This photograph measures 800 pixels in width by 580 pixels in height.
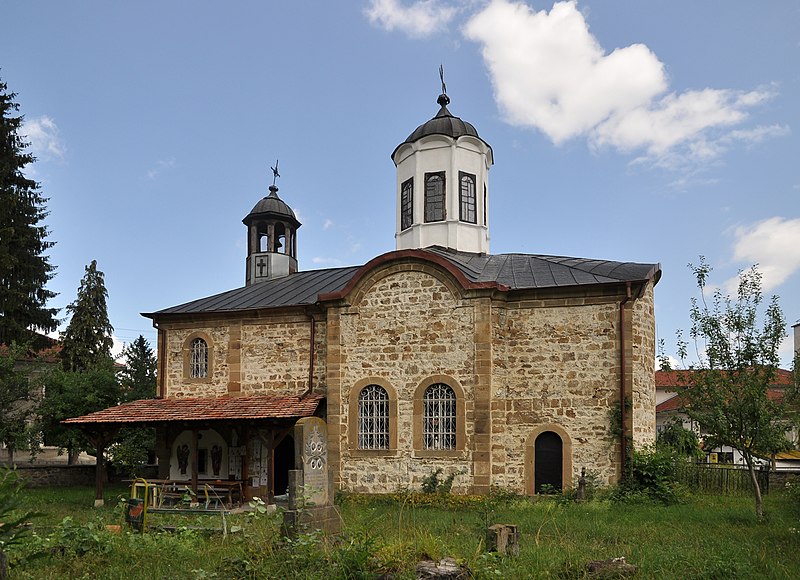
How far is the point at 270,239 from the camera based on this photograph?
23000mm

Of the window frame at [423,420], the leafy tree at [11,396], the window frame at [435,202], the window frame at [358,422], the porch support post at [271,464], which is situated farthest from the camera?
the leafy tree at [11,396]

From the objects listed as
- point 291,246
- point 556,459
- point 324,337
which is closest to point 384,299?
point 324,337

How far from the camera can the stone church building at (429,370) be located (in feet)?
50.0

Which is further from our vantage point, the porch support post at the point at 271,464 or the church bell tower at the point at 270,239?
the church bell tower at the point at 270,239

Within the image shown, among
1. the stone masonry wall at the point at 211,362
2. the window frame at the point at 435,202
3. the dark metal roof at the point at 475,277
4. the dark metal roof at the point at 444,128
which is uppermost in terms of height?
the dark metal roof at the point at 444,128

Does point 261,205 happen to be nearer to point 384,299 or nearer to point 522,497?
point 384,299

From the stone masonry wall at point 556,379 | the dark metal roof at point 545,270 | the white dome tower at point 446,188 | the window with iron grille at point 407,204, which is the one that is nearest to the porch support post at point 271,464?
the stone masonry wall at point 556,379

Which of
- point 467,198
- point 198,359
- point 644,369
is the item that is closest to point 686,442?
point 644,369

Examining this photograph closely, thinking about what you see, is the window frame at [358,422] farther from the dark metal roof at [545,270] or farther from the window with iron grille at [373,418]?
the dark metal roof at [545,270]

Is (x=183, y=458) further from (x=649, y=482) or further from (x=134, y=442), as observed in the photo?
(x=649, y=482)

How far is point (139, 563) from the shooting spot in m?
8.07

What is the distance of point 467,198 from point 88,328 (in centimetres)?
2134

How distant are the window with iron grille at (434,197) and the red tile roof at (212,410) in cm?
610

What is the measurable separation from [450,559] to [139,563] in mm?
3698
